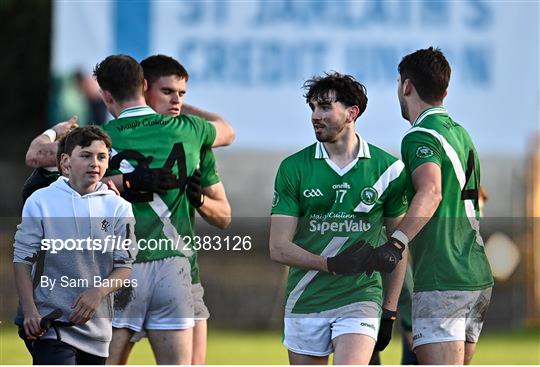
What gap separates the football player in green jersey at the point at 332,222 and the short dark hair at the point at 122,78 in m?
0.75

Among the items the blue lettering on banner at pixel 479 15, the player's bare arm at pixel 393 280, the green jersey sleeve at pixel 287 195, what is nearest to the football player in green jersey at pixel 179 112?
the green jersey sleeve at pixel 287 195

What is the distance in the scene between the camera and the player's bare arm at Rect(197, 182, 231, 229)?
19.2 feet

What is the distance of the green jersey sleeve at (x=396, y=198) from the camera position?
213 inches

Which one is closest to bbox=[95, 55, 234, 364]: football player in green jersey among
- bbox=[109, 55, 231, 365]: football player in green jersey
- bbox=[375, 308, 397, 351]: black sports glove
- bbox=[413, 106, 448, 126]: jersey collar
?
bbox=[109, 55, 231, 365]: football player in green jersey

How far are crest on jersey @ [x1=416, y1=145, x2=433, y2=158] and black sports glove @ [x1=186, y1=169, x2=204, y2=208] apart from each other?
37.7 inches

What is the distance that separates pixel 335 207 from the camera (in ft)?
17.7

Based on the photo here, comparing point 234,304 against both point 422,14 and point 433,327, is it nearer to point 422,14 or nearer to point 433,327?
point 422,14

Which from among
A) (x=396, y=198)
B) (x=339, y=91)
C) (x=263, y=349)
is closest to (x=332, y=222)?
(x=396, y=198)

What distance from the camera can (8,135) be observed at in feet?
49.6

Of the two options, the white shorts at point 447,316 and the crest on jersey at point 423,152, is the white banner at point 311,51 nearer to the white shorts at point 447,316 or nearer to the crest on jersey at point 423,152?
the crest on jersey at point 423,152

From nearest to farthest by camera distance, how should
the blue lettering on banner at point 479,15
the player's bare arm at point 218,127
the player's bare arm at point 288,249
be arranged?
the player's bare arm at point 288,249 < the player's bare arm at point 218,127 < the blue lettering on banner at point 479,15

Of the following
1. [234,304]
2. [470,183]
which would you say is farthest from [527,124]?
[234,304]

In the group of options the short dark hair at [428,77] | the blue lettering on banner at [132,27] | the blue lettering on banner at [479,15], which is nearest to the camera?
the short dark hair at [428,77]

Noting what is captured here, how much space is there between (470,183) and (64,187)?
5.33 feet
